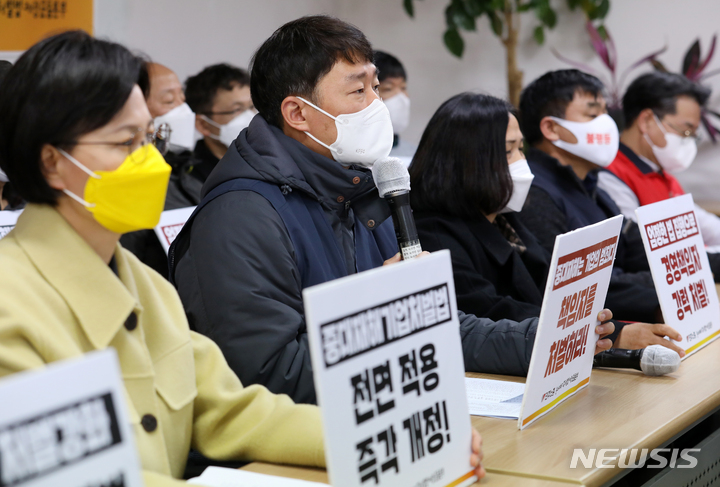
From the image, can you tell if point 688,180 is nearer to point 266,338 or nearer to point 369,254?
point 369,254

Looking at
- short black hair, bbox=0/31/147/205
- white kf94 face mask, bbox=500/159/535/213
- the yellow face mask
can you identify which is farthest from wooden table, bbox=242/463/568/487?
white kf94 face mask, bbox=500/159/535/213

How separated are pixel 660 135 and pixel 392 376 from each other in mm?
3123

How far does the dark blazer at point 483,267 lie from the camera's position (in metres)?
2.18

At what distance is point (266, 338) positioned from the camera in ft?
5.16

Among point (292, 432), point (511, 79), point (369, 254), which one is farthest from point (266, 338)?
point (511, 79)

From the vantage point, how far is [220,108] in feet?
12.6

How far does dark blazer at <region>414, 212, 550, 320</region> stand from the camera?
85.7 inches

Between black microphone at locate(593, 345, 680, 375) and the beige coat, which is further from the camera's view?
black microphone at locate(593, 345, 680, 375)

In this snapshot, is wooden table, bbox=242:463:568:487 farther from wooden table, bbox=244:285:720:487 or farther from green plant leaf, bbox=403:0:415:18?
green plant leaf, bbox=403:0:415:18

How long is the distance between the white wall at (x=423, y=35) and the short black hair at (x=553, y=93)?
204 centimetres

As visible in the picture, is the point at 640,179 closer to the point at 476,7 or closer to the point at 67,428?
the point at 476,7

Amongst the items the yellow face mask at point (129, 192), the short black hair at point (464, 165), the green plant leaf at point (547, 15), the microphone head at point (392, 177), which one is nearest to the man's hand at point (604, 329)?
the microphone head at point (392, 177)

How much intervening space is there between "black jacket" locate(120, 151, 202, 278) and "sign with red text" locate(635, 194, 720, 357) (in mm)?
1740

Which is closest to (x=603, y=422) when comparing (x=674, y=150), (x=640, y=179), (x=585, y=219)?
(x=585, y=219)
